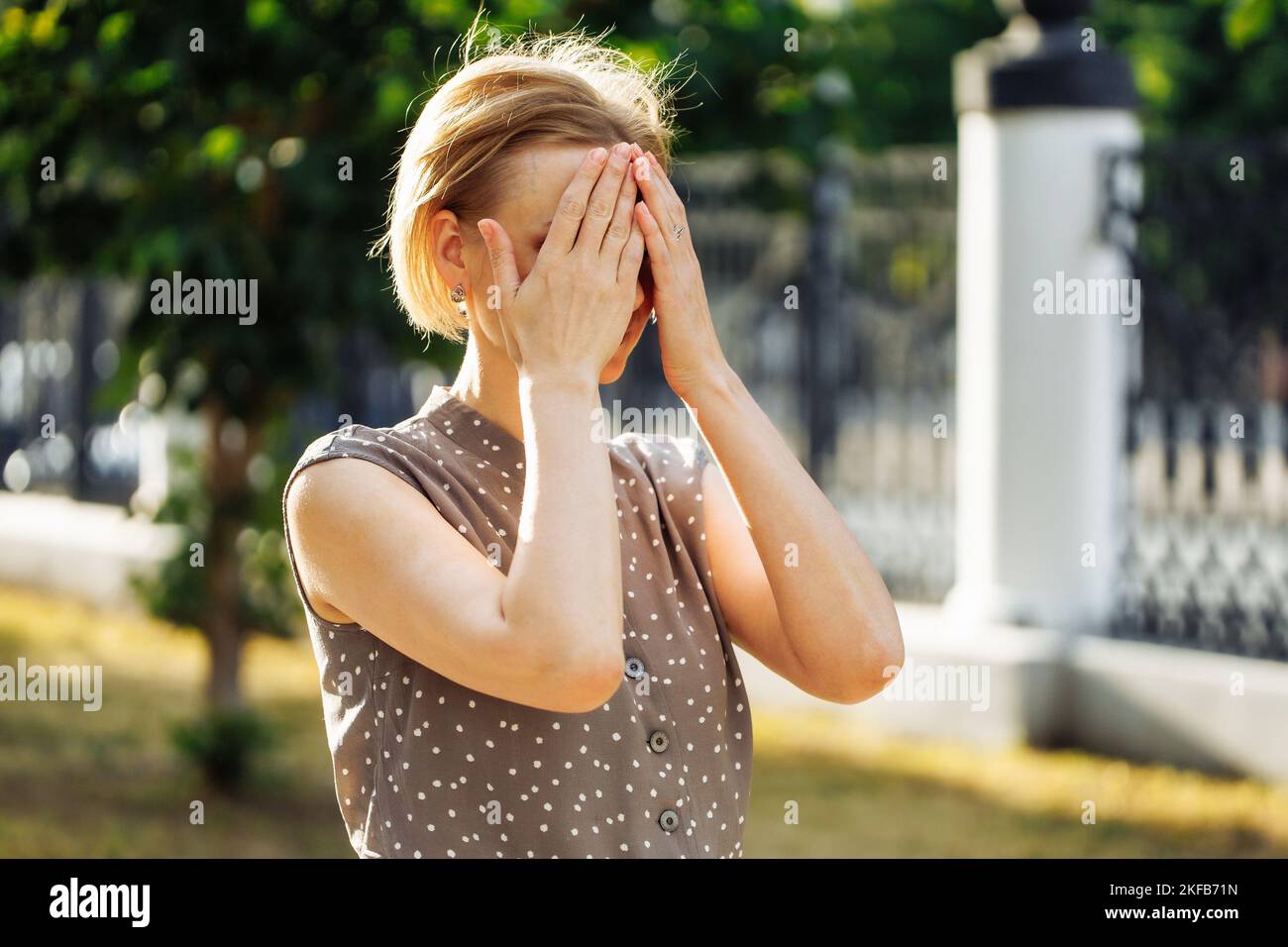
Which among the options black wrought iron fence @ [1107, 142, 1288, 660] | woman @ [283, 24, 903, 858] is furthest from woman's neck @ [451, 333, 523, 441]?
black wrought iron fence @ [1107, 142, 1288, 660]

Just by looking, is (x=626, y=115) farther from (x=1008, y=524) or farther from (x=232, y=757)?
(x=1008, y=524)

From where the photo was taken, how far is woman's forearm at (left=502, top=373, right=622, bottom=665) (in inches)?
58.2

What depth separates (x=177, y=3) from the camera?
4078mm

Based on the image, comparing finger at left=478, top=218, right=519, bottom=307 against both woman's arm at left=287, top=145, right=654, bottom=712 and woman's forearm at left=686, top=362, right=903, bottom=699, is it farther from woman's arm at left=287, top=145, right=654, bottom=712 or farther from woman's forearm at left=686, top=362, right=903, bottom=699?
woman's forearm at left=686, top=362, right=903, bottom=699

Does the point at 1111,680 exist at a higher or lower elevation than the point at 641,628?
lower

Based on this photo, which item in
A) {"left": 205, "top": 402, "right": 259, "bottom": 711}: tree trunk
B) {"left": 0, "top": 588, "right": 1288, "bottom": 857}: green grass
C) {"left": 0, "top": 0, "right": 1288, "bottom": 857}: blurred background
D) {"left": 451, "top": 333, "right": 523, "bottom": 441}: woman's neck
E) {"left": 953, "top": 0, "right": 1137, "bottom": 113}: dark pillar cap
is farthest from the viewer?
{"left": 953, "top": 0, "right": 1137, "bottom": 113}: dark pillar cap

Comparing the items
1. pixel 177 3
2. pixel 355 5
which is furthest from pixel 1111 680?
pixel 177 3

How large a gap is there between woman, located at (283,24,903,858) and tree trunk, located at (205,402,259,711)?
12.5 ft

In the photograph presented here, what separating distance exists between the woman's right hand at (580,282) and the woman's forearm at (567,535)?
0.03 m

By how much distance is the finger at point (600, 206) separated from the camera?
158 cm

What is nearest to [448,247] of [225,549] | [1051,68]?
[225,549]

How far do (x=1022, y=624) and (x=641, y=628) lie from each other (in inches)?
190

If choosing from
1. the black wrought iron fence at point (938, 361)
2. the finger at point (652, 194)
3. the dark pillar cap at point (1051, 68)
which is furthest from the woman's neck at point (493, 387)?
the dark pillar cap at point (1051, 68)

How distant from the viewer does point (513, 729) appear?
160cm
